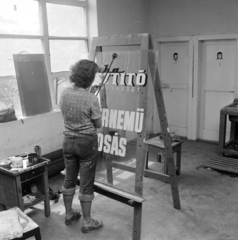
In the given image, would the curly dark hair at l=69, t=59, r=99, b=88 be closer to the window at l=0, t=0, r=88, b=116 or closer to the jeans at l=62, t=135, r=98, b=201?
the jeans at l=62, t=135, r=98, b=201

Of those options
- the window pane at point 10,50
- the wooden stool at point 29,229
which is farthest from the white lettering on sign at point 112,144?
the window pane at point 10,50

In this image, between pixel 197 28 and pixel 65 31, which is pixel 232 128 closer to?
pixel 197 28

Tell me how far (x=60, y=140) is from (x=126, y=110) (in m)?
2.13

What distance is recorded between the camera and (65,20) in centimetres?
499

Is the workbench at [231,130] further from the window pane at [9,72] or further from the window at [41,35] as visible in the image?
the window pane at [9,72]

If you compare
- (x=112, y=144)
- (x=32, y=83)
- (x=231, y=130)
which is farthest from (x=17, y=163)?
(x=231, y=130)

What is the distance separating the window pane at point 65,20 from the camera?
4758 millimetres

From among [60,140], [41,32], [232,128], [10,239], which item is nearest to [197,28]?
[232,128]

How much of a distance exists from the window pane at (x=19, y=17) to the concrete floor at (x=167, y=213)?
2193mm

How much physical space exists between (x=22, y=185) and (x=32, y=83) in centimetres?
157

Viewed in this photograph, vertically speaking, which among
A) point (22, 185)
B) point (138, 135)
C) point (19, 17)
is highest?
point (19, 17)

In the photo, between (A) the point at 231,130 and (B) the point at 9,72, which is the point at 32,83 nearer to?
(B) the point at 9,72

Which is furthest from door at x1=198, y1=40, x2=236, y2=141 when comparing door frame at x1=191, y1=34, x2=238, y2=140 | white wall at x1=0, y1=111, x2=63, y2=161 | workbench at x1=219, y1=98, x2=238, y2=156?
white wall at x1=0, y1=111, x2=63, y2=161

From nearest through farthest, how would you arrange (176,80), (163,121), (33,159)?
(163,121), (33,159), (176,80)
